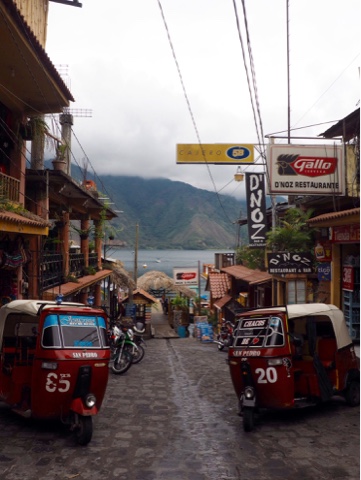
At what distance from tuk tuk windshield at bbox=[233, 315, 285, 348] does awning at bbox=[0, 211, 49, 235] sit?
5.89 meters

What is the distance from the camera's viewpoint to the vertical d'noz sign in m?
19.8

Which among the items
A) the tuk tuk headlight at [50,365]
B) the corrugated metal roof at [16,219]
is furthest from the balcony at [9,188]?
the tuk tuk headlight at [50,365]

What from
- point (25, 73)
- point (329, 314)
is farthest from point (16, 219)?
point (329, 314)

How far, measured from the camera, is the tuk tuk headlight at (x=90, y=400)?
7.47 metres

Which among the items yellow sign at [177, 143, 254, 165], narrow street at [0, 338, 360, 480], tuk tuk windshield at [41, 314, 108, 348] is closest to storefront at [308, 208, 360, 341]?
narrow street at [0, 338, 360, 480]

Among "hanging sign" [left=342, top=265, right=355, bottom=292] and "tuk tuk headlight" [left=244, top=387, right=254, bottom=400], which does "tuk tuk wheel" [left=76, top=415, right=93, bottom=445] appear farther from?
"hanging sign" [left=342, top=265, right=355, bottom=292]

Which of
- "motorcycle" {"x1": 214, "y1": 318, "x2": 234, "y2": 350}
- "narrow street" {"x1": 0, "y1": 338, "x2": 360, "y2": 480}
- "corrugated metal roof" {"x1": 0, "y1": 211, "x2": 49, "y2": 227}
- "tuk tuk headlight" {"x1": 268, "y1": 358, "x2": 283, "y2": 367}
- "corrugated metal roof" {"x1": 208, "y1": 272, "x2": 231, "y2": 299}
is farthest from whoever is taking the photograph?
"corrugated metal roof" {"x1": 208, "y1": 272, "x2": 231, "y2": 299}

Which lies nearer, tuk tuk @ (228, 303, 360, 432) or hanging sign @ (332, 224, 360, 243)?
tuk tuk @ (228, 303, 360, 432)

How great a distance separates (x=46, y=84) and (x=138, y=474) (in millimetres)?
12438

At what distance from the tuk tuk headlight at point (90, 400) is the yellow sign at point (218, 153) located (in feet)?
47.7

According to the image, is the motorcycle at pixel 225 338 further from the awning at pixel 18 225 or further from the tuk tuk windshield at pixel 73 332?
the tuk tuk windshield at pixel 73 332

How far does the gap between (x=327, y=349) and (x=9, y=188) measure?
430 inches

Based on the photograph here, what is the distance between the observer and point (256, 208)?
19828mm

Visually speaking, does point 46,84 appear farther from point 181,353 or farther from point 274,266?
point 181,353
